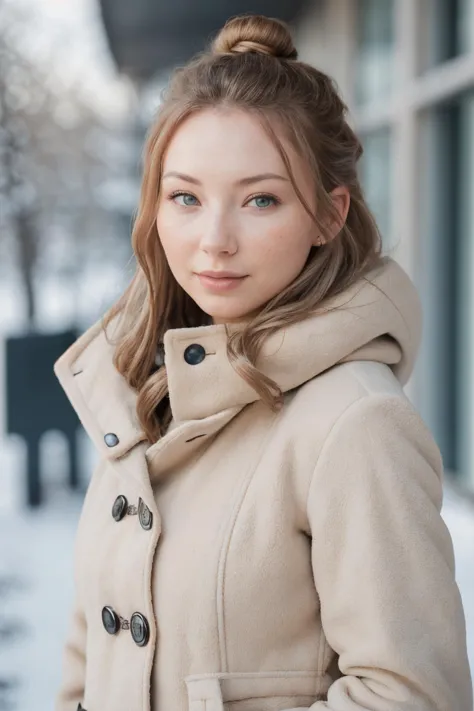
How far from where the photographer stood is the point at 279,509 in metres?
1.04

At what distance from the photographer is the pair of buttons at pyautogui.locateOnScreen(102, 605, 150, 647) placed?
3.65 ft

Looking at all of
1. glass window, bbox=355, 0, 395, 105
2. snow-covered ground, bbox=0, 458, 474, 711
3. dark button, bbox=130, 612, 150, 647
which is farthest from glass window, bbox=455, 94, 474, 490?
dark button, bbox=130, 612, 150, 647

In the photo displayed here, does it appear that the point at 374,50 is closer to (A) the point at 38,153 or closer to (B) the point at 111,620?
(A) the point at 38,153

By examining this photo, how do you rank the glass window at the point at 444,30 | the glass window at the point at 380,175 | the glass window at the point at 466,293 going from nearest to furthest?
the glass window at the point at 444,30 → the glass window at the point at 466,293 → the glass window at the point at 380,175

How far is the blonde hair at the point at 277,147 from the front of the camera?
1086mm

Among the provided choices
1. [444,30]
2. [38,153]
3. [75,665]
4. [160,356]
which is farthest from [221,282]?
[38,153]

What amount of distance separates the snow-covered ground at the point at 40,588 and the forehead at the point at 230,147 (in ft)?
7.07

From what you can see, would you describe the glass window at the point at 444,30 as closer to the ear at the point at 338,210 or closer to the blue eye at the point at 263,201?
the ear at the point at 338,210

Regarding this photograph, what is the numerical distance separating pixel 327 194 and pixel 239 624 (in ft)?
1.77

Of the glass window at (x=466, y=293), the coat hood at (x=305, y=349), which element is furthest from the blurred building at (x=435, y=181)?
the coat hood at (x=305, y=349)

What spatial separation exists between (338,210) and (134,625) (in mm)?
594

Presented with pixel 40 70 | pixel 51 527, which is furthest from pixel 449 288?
pixel 40 70

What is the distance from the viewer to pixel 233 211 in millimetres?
1087

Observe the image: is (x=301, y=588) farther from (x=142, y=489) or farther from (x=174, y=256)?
(x=174, y=256)
